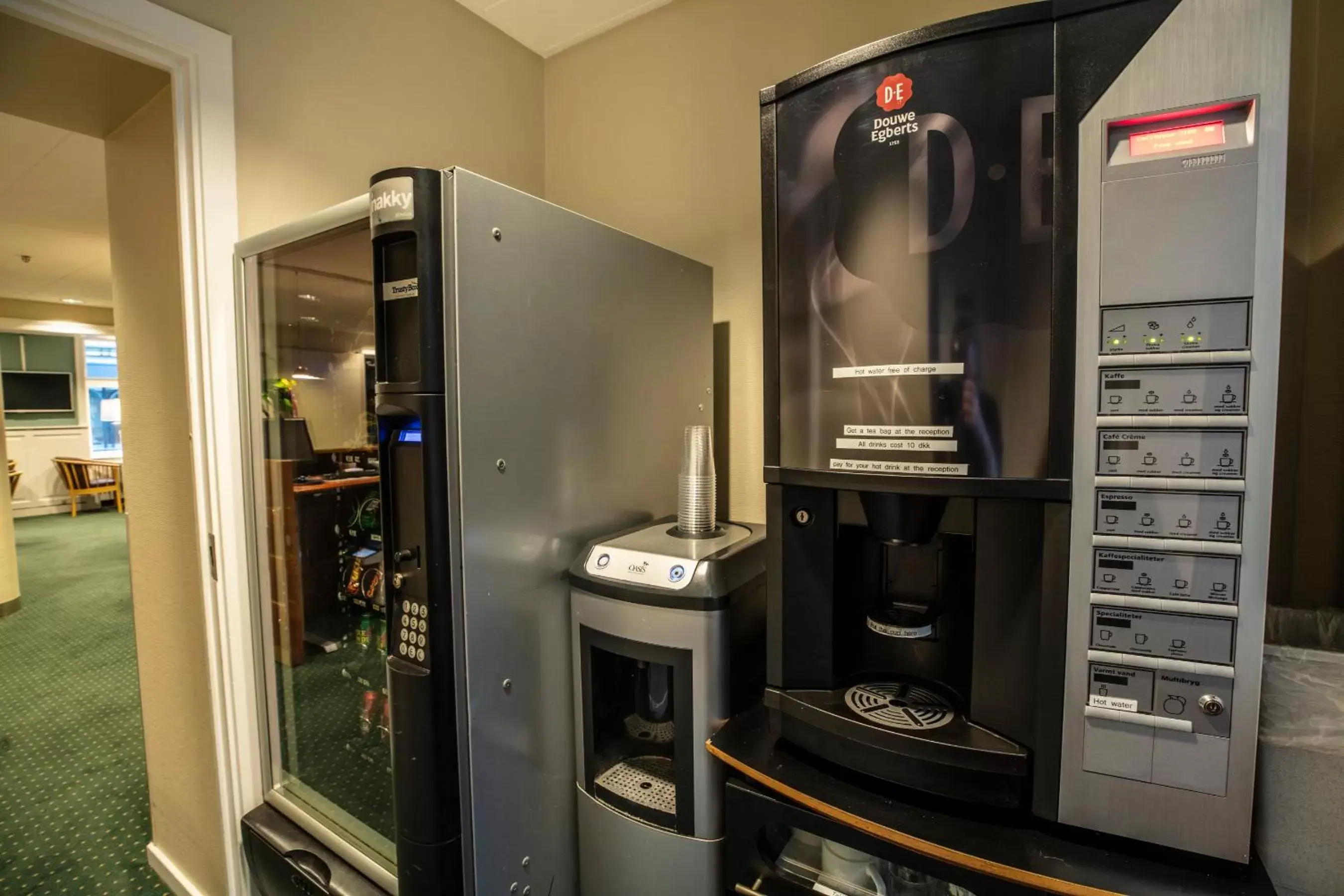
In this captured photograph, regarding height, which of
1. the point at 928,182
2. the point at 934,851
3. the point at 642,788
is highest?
the point at 928,182

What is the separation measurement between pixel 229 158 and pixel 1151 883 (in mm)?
1874

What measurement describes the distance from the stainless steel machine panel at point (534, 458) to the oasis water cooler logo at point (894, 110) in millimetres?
551

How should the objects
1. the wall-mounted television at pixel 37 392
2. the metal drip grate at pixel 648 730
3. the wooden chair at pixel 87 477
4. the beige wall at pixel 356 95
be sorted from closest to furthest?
the metal drip grate at pixel 648 730 < the beige wall at pixel 356 95 < the wall-mounted television at pixel 37 392 < the wooden chair at pixel 87 477

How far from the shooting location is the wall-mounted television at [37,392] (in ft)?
23.0

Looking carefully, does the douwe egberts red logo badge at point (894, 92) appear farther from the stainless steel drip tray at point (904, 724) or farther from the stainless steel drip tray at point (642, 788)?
the stainless steel drip tray at point (642, 788)

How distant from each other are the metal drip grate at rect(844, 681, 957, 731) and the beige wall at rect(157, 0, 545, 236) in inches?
59.5

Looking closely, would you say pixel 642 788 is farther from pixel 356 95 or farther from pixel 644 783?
pixel 356 95

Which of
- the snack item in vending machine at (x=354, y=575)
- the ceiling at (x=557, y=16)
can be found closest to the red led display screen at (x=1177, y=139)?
the ceiling at (x=557, y=16)

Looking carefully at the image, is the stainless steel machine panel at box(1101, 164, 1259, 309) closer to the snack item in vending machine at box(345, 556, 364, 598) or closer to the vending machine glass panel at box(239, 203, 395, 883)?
the vending machine glass panel at box(239, 203, 395, 883)

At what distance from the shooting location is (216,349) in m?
1.24

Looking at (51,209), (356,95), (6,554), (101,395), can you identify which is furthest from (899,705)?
(101,395)

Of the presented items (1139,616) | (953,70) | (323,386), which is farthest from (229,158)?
(1139,616)

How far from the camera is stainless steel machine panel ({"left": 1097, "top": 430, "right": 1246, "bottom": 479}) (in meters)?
0.60

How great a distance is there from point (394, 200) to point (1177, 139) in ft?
3.18
